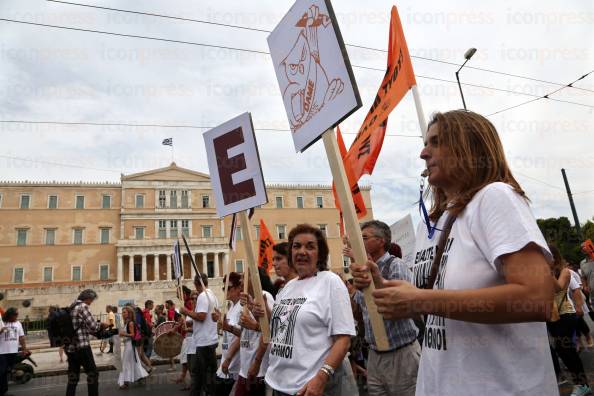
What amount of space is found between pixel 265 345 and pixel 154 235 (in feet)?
191

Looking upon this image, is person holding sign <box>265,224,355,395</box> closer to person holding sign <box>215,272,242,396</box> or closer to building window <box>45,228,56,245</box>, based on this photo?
person holding sign <box>215,272,242,396</box>

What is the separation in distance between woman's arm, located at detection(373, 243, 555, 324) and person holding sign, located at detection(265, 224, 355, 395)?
1489mm

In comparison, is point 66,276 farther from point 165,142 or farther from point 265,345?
point 265,345

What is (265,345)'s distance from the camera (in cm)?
371

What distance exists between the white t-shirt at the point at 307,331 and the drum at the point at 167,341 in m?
7.74

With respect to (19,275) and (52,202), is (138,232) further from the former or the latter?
(19,275)

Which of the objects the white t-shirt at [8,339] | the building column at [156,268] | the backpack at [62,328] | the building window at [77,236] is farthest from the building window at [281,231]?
the backpack at [62,328]

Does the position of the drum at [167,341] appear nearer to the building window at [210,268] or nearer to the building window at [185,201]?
the building window at [210,268]

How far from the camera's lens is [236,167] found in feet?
13.7

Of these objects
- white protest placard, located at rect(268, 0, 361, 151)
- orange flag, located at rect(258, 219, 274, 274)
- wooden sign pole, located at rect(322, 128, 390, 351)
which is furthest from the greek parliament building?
wooden sign pole, located at rect(322, 128, 390, 351)

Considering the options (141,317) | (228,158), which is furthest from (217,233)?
(228,158)

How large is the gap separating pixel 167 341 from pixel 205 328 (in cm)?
446

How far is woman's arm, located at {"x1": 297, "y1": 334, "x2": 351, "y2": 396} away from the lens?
257cm

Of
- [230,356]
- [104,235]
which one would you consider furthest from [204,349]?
[104,235]
